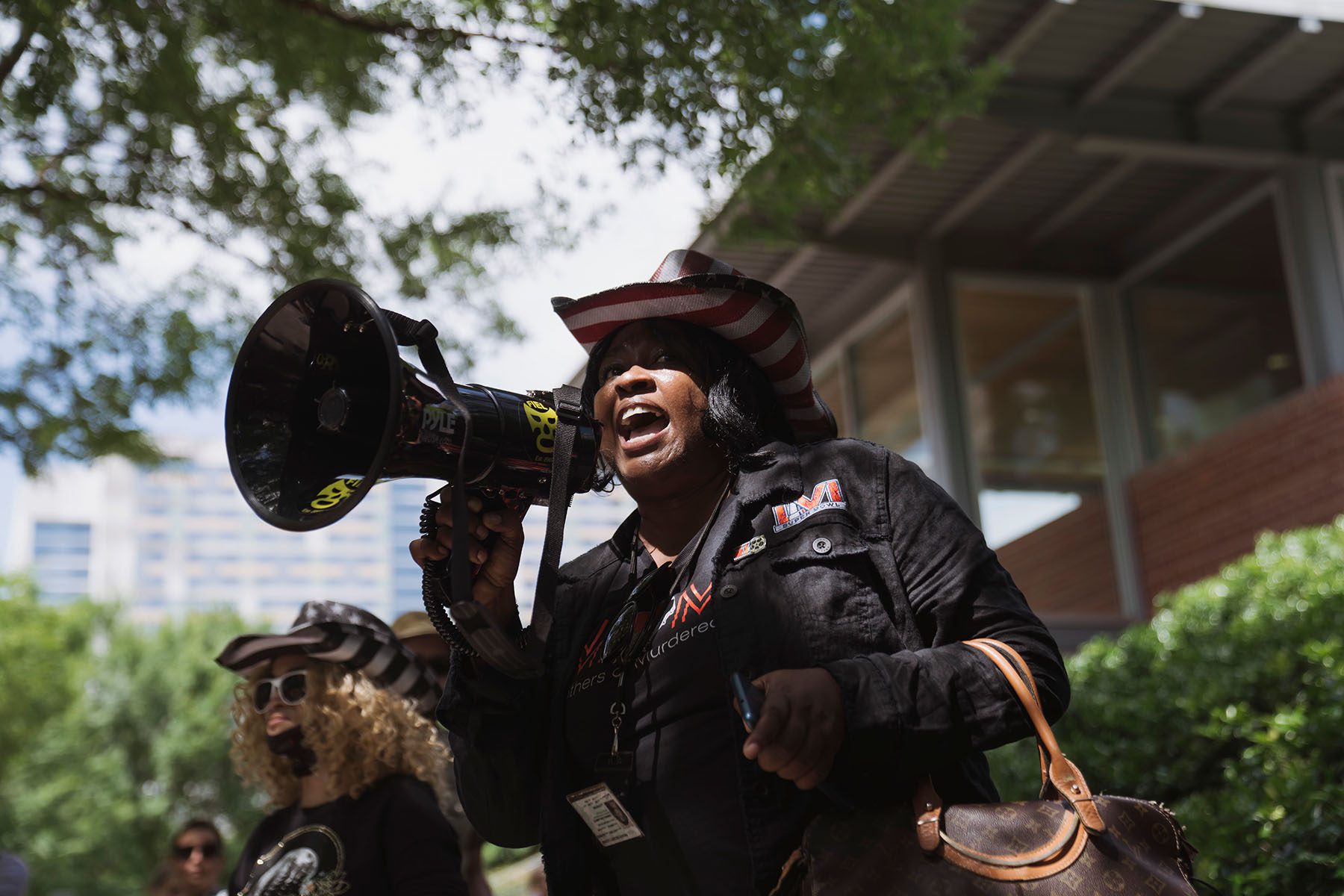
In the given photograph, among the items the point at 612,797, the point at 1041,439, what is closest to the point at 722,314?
the point at 612,797

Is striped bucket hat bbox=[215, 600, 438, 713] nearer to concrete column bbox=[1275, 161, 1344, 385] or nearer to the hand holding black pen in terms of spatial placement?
the hand holding black pen

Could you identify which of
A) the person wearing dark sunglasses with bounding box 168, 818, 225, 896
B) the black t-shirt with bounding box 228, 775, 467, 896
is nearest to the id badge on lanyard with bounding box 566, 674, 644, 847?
the black t-shirt with bounding box 228, 775, 467, 896

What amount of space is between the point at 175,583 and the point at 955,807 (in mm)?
192699

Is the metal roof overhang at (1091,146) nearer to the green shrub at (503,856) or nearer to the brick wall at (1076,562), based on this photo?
the brick wall at (1076,562)

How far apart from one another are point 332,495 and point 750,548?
2.21ft

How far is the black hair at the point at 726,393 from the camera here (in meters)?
2.54

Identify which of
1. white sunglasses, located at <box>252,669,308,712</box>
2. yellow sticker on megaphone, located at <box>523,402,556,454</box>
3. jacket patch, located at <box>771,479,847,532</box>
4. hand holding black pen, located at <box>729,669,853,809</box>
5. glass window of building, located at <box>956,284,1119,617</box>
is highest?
glass window of building, located at <box>956,284,1119,617</box>

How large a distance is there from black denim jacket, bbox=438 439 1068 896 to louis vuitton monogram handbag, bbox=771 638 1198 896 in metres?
0.07

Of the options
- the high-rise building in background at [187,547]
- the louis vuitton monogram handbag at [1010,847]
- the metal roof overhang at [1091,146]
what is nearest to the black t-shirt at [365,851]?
A: the louis vuitton monogram handbag at [1010,847]

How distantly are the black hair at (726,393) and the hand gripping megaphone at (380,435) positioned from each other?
0.97 ft

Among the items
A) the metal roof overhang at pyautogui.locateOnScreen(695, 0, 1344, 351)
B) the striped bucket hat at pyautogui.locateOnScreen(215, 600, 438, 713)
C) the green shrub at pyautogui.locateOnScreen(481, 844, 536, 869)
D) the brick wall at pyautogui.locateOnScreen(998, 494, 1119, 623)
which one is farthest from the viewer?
the green shrub at pyautogui.locateOnScreen(481, 844, 536, 869)

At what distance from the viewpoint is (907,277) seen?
13656 millimetres

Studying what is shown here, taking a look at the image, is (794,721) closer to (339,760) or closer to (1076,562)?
(339,760)

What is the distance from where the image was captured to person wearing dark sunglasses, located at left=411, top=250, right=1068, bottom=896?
1.99 m
